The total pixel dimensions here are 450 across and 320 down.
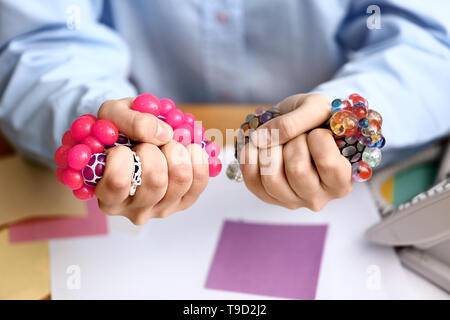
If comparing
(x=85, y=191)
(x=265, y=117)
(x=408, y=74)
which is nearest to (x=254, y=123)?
(x=265, y=117)

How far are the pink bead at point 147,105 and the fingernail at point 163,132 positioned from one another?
0.01 metres

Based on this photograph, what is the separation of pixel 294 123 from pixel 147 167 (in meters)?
0.09

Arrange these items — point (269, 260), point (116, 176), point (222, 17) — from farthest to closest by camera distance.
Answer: point (222, 17) < point (269, 260) < point (116, 176)

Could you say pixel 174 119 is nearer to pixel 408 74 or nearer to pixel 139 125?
pixel 139 125

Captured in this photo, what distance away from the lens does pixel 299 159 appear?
25 cm

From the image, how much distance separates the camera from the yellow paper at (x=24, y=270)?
384 millimetres

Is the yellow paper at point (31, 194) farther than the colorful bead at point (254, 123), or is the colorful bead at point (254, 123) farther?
the yellow paper at point (31, 194)

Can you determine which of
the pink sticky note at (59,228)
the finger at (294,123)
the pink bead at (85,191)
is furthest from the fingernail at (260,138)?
the pink sticky note at (59,228)

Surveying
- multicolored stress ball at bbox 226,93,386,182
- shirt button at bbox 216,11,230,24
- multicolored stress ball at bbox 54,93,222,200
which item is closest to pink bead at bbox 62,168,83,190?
multicolored stress ball at bbox 54,93,222,200

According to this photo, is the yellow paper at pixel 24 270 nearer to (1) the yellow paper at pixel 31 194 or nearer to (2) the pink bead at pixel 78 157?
(1) the yellow paper at pixel 31 194

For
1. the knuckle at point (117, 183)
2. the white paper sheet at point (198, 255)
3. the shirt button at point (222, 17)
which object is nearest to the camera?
the knuckle at point (117, 183)

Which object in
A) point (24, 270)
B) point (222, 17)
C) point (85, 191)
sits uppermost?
point (222, 17)

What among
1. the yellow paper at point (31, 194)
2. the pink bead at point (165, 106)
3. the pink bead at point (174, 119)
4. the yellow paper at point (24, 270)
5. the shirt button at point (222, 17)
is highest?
the shirt button at point (222, 17)

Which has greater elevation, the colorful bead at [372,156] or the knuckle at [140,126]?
the knuckle at [140,126]
